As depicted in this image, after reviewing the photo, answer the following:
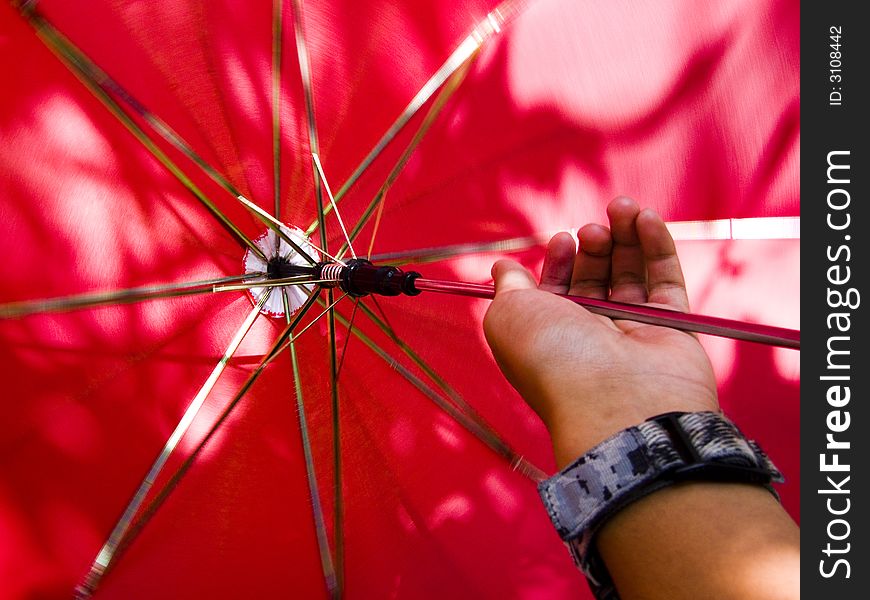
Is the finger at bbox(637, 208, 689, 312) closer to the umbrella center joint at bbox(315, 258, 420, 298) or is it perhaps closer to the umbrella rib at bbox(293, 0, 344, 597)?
the umbrella center joint at bbox(315, 258, 420, 298)

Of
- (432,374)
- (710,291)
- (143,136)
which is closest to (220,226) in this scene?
(143,136)

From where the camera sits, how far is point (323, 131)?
161cm

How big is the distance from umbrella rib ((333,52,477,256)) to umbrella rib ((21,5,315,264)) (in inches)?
8.1

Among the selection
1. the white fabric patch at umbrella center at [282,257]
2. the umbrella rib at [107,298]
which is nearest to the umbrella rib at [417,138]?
the white fabric patch at umbrella center at [282,257]

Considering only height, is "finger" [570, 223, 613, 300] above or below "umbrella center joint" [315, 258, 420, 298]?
above

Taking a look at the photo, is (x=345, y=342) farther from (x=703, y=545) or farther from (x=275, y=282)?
(x=703, y=545)

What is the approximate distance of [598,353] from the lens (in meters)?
1.07

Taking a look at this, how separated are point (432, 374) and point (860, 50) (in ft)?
4.03

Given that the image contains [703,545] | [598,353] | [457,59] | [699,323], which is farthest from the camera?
[457,59]

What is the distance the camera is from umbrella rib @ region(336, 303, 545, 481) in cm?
174

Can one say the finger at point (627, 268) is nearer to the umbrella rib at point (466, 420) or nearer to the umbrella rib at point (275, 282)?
the umbrella rib at point (466, 420)

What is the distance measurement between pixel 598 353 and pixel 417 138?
0.81m

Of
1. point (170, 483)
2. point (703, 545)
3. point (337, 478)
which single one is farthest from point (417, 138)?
point (703, 545)

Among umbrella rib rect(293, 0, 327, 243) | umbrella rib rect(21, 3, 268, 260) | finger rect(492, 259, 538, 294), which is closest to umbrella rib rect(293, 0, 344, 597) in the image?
umbrella rib rect(293, 0, 327, 243)
